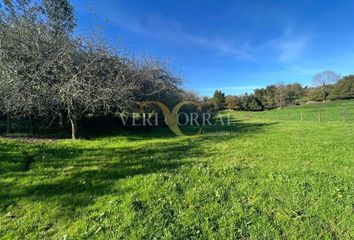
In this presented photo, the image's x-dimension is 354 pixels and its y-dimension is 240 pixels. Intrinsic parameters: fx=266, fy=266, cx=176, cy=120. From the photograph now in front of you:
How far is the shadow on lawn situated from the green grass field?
0.02m

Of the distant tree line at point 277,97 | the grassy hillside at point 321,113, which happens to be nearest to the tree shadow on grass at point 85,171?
the grassy hillside at point 321,113

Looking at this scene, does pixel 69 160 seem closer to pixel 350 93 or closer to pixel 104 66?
pixel 104 66

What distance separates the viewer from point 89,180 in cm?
503

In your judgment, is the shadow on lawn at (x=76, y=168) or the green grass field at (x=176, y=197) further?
the shadow on lawn at (x=76, y=168)

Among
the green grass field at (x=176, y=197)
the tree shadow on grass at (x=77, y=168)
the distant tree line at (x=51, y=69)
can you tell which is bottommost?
the green grass field at (x=176, y=197)

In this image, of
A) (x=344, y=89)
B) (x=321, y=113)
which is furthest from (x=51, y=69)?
(x=344, y=89)

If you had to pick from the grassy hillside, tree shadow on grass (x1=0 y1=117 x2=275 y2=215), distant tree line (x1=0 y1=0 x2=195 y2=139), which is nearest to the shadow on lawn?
tree shadow on grass (x1=0 y1=117 x2=275 y2=215)

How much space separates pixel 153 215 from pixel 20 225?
176 centimetres

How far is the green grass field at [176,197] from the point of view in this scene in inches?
134

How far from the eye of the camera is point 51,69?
30.7 ft

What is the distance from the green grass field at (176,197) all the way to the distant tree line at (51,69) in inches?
116

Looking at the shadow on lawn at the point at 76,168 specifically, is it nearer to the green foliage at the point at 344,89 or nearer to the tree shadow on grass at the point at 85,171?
the tree shadow on grass at the point at 85,171

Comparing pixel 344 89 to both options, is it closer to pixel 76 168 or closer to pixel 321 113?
pixel 321 113

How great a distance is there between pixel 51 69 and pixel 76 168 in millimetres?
5050
